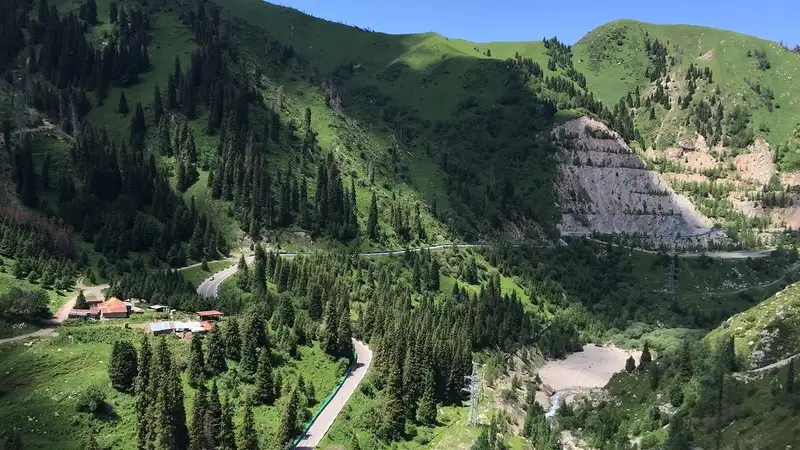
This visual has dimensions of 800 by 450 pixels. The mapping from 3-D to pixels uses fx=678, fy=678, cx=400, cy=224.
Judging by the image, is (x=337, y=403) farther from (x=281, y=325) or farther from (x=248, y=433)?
(x=248, y=433)

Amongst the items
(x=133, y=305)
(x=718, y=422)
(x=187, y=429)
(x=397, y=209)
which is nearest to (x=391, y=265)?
(x=397, y=209)

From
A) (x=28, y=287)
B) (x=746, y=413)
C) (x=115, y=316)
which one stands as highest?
(x=28, y=287)

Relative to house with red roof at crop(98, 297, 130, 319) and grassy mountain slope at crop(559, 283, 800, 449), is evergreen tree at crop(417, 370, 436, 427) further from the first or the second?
house with red roof at crop(98, 297, 130, 319)

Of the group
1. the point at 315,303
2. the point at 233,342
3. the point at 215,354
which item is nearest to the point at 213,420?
the point at 215,354

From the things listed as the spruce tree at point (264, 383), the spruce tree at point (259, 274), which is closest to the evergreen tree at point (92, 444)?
the spruce tree at point (264, 383)

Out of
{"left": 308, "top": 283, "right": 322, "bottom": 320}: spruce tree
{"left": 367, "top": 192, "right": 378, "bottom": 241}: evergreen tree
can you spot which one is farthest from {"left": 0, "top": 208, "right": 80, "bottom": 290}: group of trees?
{"left": 367, "top": 192, "right": 378, "bottom": 241}: evergreen tree

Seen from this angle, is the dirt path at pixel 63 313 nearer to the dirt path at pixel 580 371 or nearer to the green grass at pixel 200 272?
the green grass at pixel 200 272
